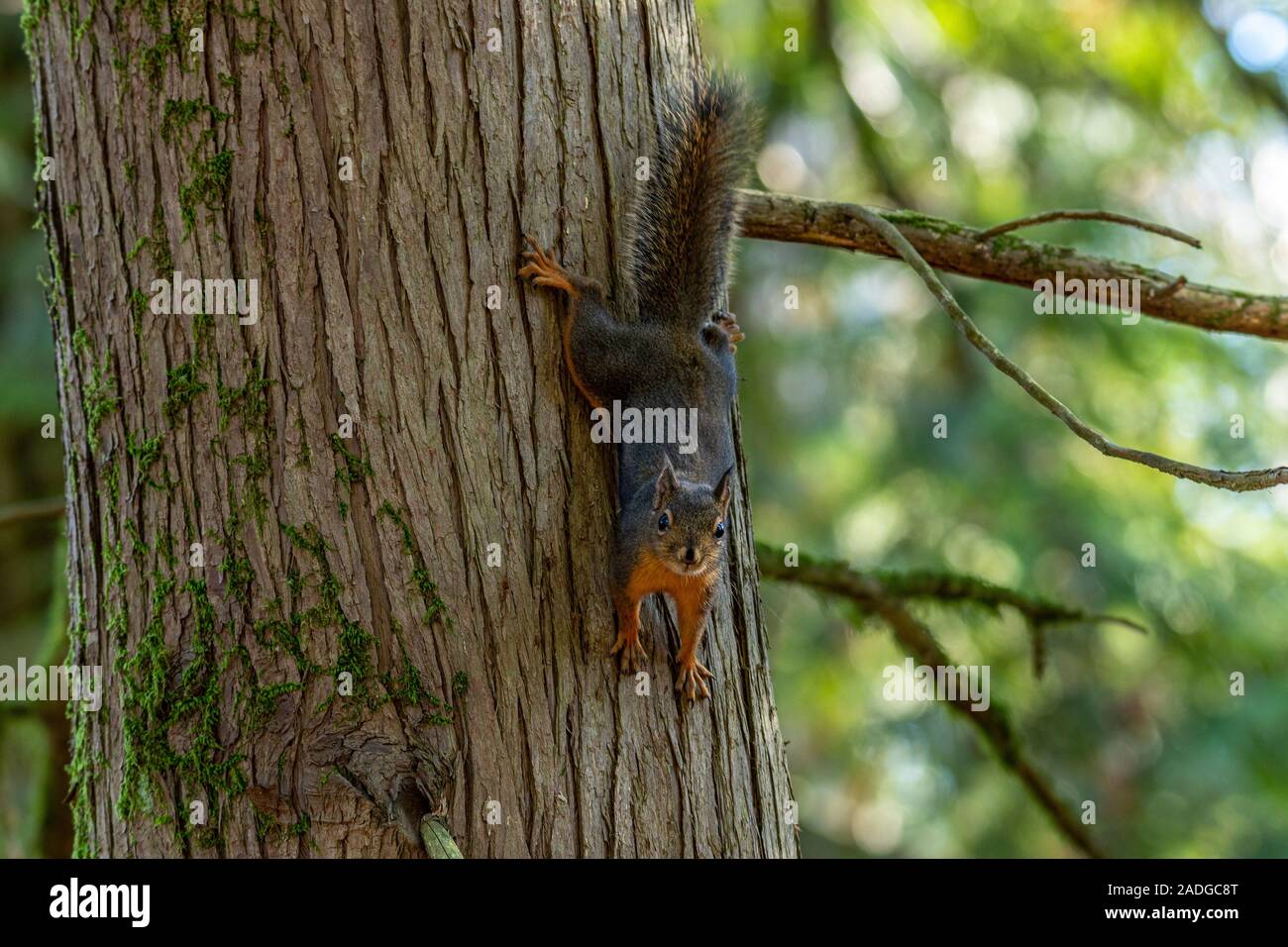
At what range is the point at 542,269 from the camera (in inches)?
80.7

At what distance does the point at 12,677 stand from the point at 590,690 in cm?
181

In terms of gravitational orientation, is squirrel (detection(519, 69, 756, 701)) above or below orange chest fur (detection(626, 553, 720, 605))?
above

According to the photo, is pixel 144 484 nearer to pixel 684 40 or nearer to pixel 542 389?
pixel 542 389

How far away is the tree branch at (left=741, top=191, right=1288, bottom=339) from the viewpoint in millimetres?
2572

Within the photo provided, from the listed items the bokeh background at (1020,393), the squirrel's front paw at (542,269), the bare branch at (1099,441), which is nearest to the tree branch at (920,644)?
the bare branch at (1099,441)

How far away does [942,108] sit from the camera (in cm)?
664

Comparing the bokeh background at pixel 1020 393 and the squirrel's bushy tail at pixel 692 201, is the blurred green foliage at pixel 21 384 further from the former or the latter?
the squirrel's bushy tail at pixel 692 201

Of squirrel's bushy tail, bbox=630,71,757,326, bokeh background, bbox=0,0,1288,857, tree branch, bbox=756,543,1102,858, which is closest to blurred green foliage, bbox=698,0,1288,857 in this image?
bokeh background, bbox=0,0,1288,857

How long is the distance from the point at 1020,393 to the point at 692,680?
581cm

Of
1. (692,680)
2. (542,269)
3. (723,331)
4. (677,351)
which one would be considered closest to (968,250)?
(723,331)

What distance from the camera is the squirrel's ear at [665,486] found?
233 centimetres

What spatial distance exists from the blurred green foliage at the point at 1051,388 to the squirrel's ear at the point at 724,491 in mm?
3407

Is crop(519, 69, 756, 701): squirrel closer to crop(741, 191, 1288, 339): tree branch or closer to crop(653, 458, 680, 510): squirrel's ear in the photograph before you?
crop(653, 458, 680, 510): squirrel's ear
